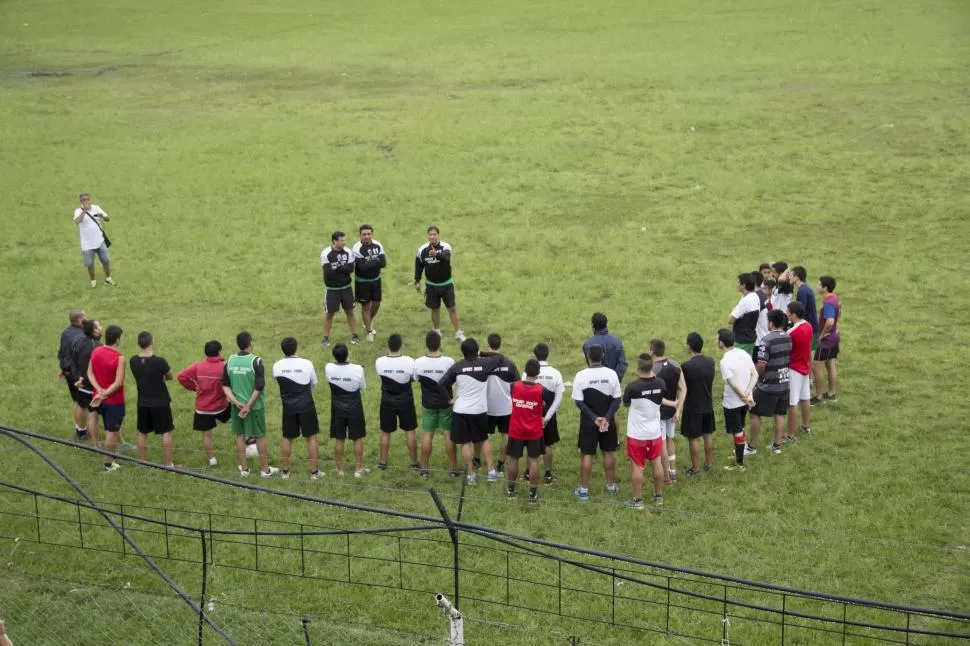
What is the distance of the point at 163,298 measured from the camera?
61.6 feet

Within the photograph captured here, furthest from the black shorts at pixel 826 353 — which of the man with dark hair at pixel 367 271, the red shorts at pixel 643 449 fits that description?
the man with dark hair at pixel 367 271

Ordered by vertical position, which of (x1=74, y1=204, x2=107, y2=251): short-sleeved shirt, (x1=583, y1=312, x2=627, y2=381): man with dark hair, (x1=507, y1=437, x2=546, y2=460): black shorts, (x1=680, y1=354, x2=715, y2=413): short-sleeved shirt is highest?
(x1=74, y1=204, x2=107, y2=251): short-sleeved shirt

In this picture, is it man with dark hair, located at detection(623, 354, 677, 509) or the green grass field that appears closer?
man with dark hair, located at detection(623, 354, 677, 509)

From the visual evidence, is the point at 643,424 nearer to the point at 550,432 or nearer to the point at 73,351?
the point at 550,432

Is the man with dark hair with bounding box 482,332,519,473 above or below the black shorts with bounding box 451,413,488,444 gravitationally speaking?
above

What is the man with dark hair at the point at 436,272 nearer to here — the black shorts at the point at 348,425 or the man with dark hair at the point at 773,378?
the black shorts at the point at 348,425

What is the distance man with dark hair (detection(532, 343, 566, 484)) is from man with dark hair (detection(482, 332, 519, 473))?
0.39 m

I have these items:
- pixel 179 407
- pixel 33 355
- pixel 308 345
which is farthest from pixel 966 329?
pixel 33 355

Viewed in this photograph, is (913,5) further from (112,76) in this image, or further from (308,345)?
(308,345)

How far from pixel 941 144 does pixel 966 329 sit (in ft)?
34.8

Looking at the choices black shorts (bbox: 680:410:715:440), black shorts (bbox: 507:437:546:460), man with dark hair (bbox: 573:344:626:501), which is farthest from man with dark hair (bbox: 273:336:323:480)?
black shorts (bbox: 680:410:715:440)

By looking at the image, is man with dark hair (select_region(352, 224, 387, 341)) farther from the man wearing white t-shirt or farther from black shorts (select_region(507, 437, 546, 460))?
the man wearing white t-shirt

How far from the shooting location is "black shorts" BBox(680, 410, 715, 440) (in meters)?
12.4

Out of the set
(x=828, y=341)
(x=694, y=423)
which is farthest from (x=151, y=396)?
(x=828, y=341)
